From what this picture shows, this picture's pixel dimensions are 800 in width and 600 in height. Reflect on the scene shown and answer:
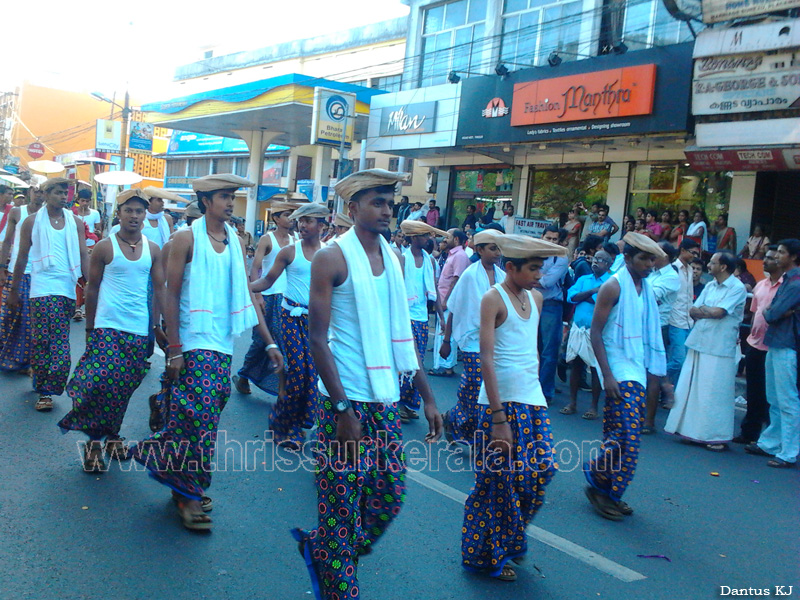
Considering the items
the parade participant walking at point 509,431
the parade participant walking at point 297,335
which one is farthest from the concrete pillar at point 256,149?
the parade participant walking at point 509,431

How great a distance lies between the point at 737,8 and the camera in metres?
12.2

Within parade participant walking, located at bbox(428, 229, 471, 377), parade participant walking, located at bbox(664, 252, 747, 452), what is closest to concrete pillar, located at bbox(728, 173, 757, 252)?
parade participant walking, located at bbox(428, 229, 471, 377)

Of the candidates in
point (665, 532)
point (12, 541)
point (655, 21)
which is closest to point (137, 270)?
point (12, 541)

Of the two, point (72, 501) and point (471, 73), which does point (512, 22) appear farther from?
point (72, 501)

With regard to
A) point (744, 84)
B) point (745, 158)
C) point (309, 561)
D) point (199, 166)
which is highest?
point (199, 166)

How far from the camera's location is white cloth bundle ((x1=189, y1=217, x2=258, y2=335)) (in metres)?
4.15

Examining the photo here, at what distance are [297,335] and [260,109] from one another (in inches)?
745

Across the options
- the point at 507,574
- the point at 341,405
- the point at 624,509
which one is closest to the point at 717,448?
the point at 624,509

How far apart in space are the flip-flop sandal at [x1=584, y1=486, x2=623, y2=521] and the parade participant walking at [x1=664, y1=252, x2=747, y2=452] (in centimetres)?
246

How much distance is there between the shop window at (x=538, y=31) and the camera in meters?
17.2

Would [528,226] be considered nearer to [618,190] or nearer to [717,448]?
[618,190]

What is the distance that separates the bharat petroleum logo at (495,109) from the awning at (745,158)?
16.8 ft

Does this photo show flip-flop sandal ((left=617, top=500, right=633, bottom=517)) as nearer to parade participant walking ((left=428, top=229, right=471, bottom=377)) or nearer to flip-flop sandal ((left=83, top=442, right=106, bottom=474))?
flip-flop sandal ((left=83, top=442, right=106, bottom=474))

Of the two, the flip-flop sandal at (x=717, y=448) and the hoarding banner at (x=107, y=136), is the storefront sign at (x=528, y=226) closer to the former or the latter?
the flip-flop sandal at (x=717, y=448)
